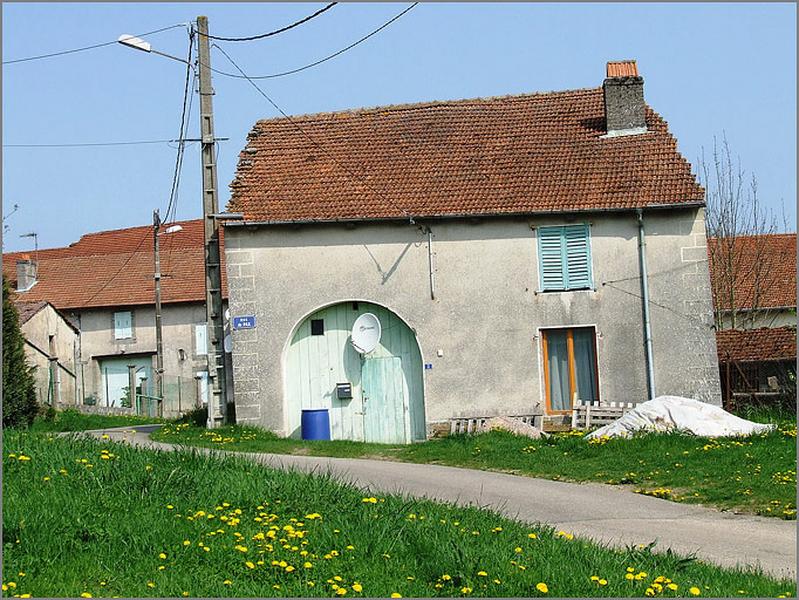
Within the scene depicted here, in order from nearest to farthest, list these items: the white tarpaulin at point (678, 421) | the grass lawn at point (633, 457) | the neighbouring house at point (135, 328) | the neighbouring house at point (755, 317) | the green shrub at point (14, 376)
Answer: the grass lawn at point (633, 457) < the green shrub at point (14, 376) < the white tarpaulin at point (678, 421) < the neighbouring house at point (755, 317) < the neighbouring house at point (135, 328)

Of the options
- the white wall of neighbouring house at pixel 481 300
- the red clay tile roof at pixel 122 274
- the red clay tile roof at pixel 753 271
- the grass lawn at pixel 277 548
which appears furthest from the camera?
the red clay tile roof at pixel 122 274

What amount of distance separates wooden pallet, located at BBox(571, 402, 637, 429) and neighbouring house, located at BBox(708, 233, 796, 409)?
12.4 ft

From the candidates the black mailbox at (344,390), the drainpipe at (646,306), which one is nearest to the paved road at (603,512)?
the black mailbox at (344,390)

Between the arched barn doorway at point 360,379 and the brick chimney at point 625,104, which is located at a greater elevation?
the brick chimney at point 625,104

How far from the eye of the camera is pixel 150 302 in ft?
149

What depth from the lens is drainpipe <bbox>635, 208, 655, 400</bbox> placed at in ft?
73.8

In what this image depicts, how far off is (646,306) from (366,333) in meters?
5.97

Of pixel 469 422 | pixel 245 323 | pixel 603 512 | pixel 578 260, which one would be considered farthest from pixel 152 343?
pixel 603 512

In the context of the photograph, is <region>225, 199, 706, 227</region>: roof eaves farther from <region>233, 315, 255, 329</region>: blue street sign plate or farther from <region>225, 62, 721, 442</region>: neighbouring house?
<region>233, 315, 255, 329</region>: blue street sign plate

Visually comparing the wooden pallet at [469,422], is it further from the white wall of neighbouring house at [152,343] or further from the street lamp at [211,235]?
the white wall of neighbouring house at [152,343]

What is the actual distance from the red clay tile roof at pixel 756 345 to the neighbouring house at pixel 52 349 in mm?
22606

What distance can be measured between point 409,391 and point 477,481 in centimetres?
799

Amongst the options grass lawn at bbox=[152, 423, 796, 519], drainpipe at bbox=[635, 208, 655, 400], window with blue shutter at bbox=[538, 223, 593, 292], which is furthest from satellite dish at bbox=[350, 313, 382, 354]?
drainpipe at bbox=[635, 208, 655, 400]

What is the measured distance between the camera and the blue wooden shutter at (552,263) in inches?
906
